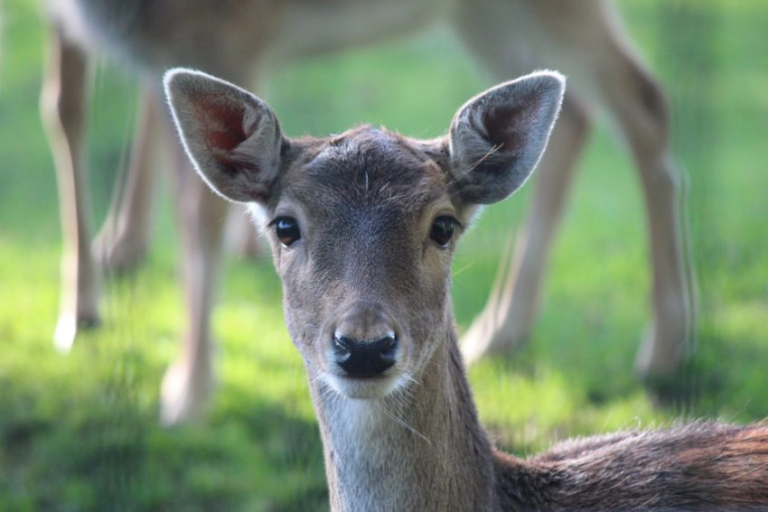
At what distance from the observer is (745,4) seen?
38.5 feet

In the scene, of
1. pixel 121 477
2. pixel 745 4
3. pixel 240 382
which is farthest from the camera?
pixel 745 4

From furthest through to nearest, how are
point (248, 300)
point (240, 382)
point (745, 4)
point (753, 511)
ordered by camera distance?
point (745, 4)
point (248, 300)
point (240, 382)
point (753, 511)

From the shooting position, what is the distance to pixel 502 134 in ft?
12.5

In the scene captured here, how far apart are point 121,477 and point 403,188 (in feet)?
6.71

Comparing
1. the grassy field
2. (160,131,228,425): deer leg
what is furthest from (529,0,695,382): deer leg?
(160,131,228,425): deer leg

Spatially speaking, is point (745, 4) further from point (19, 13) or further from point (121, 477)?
point (121, 477)

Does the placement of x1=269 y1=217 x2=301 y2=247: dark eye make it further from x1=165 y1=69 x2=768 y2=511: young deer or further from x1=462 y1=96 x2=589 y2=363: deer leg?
x1=462 y1=96 x2=589 y2=363: deer leg

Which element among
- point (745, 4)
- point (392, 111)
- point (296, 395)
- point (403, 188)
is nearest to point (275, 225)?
point (403, 188)

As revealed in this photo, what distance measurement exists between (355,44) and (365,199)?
3.52m

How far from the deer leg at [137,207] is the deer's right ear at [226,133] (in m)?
3.92

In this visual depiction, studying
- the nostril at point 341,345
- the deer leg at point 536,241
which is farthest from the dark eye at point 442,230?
the deer leg at point 536,241

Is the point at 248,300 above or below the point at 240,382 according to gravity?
above

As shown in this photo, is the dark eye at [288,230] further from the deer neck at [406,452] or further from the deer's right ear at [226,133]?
the deer neck at [406,452]

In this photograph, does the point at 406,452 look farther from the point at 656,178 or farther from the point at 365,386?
the point at 656,178
